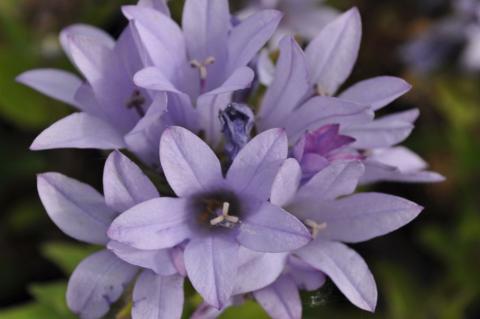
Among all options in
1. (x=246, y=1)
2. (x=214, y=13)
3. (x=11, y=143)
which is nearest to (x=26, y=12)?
(x=11, y=143)

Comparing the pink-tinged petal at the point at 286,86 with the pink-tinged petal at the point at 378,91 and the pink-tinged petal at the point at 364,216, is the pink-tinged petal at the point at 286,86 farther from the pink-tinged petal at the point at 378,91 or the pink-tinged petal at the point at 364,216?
the pink-tinged petal at the point at 364,216

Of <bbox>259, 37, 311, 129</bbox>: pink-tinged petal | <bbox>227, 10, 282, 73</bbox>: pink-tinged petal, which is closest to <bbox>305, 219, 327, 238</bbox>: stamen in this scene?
<bbox>259, 37, 311, 129</bbox>: pink-tinged petal

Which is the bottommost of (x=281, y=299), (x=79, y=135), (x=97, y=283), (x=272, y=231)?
(x=281, y=299)

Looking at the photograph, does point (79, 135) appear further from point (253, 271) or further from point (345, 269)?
point (345, 269)

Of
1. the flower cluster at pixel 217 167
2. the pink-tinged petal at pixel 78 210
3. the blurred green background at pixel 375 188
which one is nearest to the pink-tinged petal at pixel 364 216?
the flower cluster at pixel 217 167

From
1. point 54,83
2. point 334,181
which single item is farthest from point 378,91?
point 54,83

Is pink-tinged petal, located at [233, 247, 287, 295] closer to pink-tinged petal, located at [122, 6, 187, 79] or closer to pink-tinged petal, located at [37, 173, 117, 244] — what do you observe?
pink-tinged petal, located at [37, 173, 117, 244]

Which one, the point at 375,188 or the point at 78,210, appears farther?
the point at 375,188
